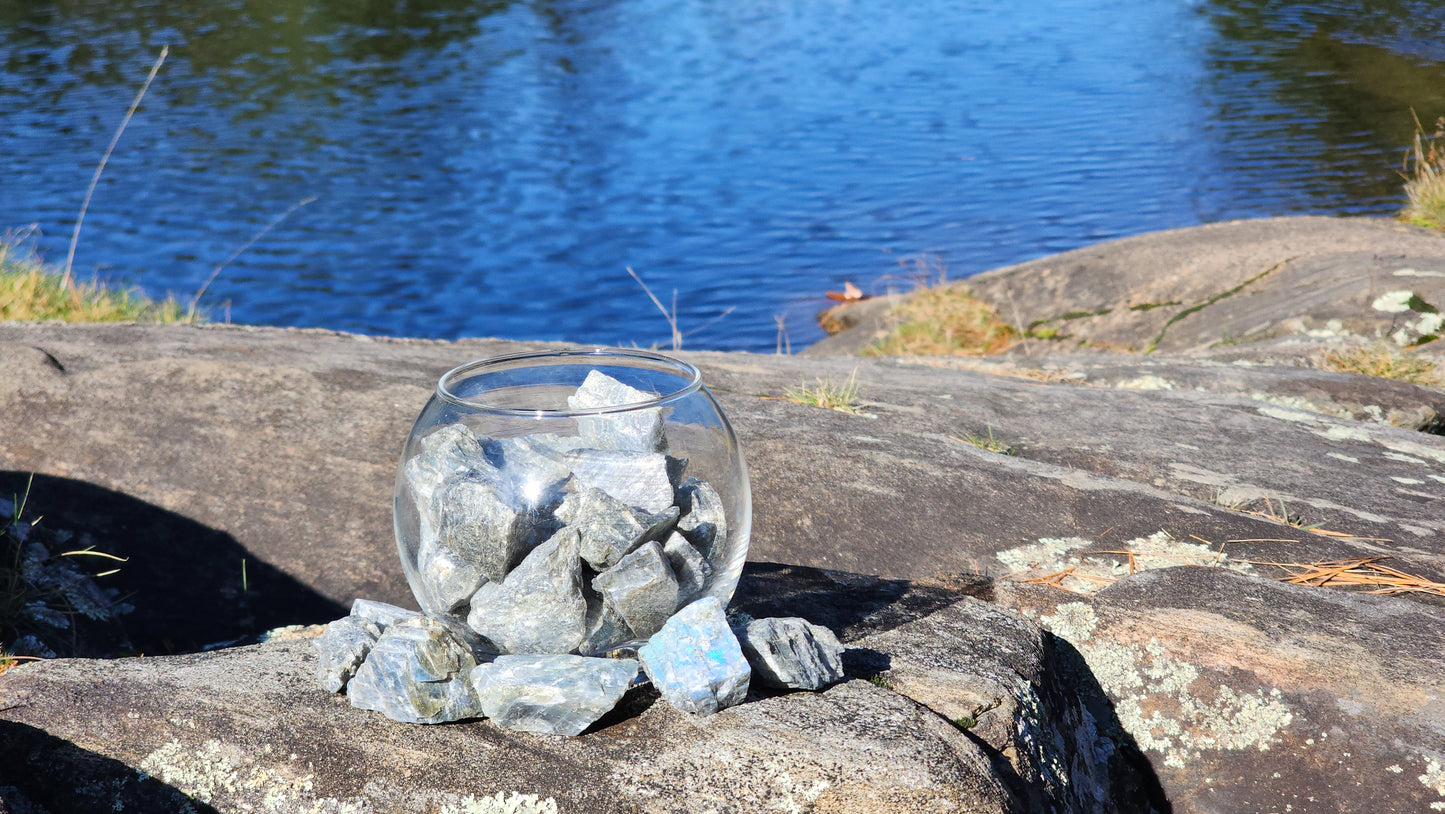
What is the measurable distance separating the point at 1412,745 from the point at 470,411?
1.74m

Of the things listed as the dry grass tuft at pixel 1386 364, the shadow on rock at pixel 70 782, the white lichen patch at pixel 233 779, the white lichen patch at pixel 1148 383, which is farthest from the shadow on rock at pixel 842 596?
the dry grass tuft at pixel 1386 364

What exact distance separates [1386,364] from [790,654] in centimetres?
456

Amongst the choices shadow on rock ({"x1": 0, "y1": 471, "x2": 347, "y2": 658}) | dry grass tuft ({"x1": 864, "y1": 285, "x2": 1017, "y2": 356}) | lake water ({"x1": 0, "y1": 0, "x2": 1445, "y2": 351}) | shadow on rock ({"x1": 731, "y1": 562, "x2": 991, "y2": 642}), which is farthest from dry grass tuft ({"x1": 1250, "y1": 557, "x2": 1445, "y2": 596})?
lake water ({"x1": 0, "y1": 0, "x2": 1445, "y2": 351})

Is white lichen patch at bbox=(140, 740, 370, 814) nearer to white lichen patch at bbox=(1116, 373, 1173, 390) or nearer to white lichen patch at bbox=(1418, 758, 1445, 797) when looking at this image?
white lichen patch at bbox=(1418, 758, 1445, 797)

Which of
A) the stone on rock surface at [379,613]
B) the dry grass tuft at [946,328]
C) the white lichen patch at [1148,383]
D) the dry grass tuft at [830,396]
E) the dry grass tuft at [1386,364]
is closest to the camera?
the stone on rock surface at [379,613]

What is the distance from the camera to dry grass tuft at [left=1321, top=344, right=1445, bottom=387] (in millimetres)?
4926

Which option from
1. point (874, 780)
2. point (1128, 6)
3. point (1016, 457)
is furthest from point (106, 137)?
point (1128, 6)

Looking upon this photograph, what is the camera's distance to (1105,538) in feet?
8.80

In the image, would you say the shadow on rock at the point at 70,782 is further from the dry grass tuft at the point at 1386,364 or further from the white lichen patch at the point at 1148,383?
the dry grass tuft at the point at 1386,364

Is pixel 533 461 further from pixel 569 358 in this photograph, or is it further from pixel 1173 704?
pixel 1173 704

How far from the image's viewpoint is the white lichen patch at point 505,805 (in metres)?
1.49

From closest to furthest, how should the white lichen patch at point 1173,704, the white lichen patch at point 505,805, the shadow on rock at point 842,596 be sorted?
the white lichen patch at point 505,805, the white lichen patch at point 1173,704, the shadow on rock at point 842,596

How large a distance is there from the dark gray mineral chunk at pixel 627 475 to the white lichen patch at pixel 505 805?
0.46 m

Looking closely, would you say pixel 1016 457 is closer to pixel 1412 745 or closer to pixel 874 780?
pixel 1412 745
